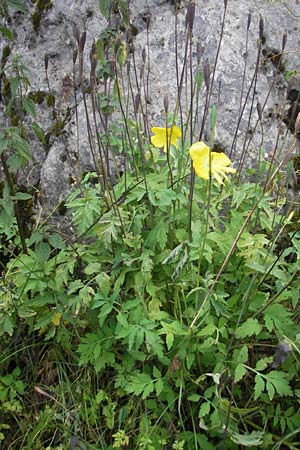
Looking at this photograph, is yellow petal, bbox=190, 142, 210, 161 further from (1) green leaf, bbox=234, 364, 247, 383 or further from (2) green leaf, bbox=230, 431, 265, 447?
(2) green leaf, bbox=230, 431, 265, 447

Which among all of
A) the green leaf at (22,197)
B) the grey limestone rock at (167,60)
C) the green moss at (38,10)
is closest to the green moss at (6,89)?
the grey limestone rock at (167,60)

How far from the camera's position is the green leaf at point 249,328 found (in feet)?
6.25

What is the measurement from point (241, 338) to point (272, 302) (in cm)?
16

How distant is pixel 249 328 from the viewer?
75.5 inches

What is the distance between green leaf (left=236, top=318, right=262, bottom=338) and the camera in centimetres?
191

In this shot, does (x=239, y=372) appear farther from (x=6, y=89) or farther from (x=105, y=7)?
(x=6, y=89)

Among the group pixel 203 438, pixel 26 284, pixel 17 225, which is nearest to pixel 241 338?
pixel 203 438

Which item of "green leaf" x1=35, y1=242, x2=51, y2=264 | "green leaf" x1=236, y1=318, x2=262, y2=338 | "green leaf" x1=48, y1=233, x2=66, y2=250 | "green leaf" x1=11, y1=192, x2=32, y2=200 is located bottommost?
"green leaf" x1=236, y1=318, x2=262, y2=338

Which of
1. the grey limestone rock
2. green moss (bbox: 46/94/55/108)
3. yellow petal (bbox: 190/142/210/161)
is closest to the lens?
yellow petal (bbox: 190/142/210/161)

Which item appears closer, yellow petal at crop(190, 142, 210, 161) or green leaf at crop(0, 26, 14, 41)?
yellow petal at crop(190, 142, 210, 161)

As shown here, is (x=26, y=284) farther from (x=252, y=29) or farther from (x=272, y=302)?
(x=252, y=29)

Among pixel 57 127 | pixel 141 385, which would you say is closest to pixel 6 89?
pixel 57 127

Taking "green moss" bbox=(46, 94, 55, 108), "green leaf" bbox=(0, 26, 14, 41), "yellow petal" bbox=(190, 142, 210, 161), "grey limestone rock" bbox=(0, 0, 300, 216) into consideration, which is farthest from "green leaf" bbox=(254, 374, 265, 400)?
"green moss" bbox=(46, 94, 55, 108)

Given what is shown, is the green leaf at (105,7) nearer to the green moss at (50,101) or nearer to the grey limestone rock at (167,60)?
the grey limestone rock at (167,60)
